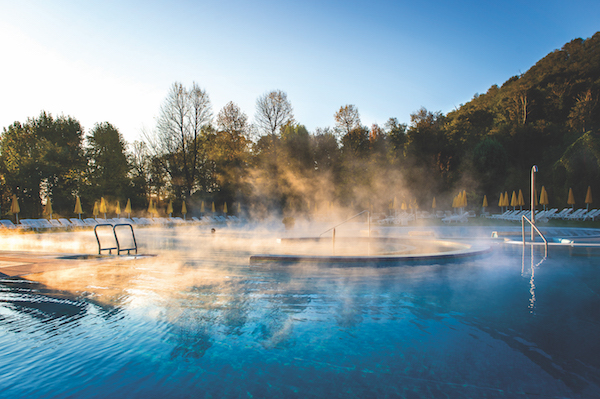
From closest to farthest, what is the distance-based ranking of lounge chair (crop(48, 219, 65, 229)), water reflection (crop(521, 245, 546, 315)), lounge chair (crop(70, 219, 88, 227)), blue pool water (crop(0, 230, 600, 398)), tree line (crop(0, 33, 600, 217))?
blue pool water (crop(0, 230, 600, 398)) → water reflection (crop(521, 245, 546, 315)) → lounge chair (crop(48, 219, 65, 229)) → lounge chair (crop(70, 219, 88, 227)) → tree line (crop(0, 33, 600, 217))

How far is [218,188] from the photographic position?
31.0 metres

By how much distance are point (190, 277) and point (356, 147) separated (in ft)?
84.7

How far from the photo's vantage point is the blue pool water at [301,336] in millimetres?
2248

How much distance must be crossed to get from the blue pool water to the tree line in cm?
1990

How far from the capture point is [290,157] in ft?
81.3

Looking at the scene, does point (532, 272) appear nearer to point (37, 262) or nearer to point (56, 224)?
point (37, 262)

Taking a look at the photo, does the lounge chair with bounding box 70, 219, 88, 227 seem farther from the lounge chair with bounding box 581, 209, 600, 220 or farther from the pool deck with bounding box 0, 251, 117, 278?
the lounge chair with bounding box 581, 209, 600, 220

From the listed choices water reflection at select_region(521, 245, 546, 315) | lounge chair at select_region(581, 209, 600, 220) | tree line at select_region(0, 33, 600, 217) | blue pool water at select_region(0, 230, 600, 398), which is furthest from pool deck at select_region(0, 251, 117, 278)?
lounge chair at select_region(581, 209, 600, 220)

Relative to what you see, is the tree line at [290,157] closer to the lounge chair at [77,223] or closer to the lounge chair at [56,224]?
the lounge chair at [77,223]

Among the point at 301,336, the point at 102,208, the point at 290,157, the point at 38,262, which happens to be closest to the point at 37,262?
the point at 38,262

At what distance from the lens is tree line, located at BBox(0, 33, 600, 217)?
2517cm

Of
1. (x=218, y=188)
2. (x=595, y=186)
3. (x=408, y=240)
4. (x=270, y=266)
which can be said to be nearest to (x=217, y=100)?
(x=218, y=188)

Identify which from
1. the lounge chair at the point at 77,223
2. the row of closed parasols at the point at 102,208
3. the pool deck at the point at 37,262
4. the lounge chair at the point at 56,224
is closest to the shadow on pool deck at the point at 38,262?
the pool deck at the point at 37,262

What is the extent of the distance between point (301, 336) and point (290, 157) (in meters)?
22.1
